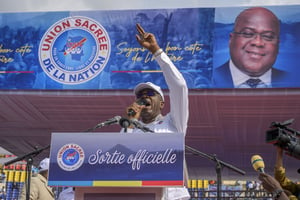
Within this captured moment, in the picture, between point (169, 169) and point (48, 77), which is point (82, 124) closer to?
point (48, 77)

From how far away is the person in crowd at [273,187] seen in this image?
2918mm

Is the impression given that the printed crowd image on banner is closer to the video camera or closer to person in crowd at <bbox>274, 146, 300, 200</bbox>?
person in crowd at <bbox>274, 146, 300, 200</bbox>

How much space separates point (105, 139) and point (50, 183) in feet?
1.03

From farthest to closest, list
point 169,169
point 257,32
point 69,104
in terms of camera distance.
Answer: point 69,104
point 257,32
point 169,169

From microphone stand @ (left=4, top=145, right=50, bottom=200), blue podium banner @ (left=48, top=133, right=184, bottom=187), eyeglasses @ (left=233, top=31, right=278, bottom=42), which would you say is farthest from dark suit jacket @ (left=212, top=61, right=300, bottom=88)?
blue podium banner @ (left=48, top=133, right=184, bottom=187)

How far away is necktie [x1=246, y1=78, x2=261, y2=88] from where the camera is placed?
32.1ft

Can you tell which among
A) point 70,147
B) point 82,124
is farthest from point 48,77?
point 70,147

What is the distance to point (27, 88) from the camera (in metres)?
10.3

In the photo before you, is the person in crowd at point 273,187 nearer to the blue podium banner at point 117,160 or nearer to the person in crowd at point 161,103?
the person in crowd at point 161,103

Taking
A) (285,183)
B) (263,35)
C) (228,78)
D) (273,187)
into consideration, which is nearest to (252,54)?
(263,35)

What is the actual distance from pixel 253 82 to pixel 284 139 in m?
7.04

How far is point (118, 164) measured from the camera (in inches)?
90.4

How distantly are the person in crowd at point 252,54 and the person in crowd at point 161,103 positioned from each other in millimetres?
6317

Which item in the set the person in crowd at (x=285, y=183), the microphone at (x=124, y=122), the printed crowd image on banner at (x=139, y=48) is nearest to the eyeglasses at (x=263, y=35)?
the printed crowd image on banner at (x=139, y=48)
